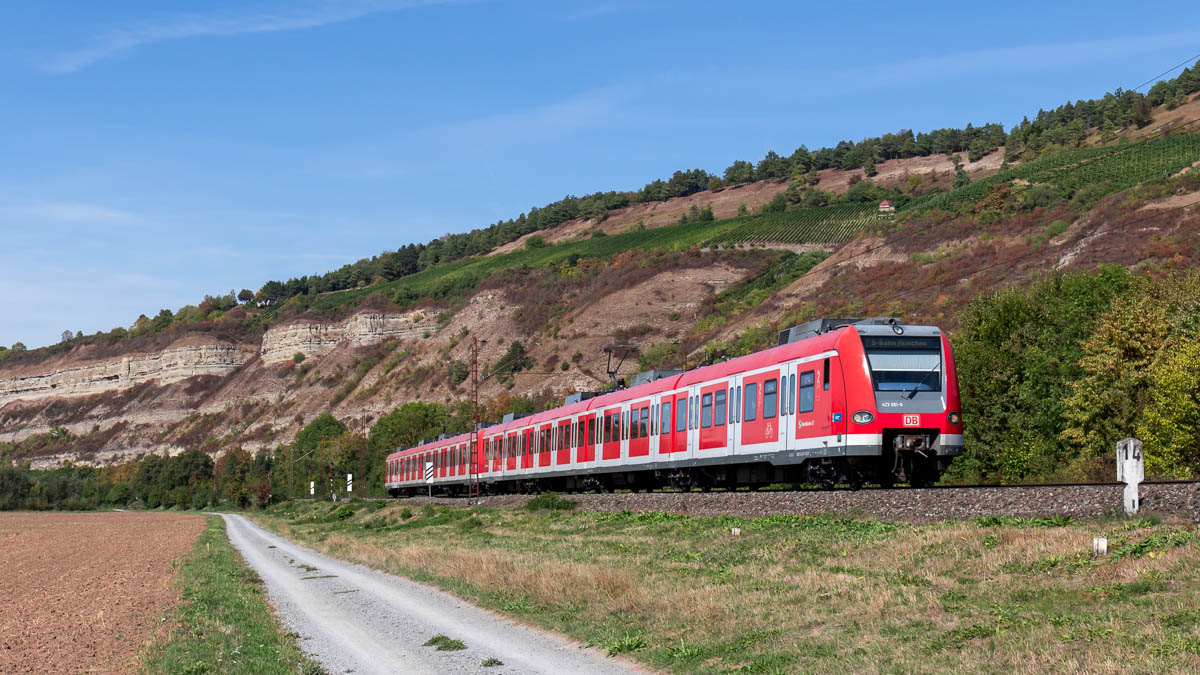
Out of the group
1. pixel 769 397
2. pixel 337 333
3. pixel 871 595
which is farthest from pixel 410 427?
pixel 871 595

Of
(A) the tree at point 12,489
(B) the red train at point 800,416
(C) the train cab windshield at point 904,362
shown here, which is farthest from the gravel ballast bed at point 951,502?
(A) the tree at point 12,489

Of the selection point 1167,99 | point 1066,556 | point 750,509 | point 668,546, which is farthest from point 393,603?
point 1167,99

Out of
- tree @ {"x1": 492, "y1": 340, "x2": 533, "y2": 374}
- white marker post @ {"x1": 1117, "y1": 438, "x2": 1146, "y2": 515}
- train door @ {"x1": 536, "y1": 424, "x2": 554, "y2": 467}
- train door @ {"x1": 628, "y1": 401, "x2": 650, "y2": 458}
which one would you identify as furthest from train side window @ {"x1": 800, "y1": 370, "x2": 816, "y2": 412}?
tree @ {"x1": 492, "y1": 340, "x2": 533, "y2": 374}

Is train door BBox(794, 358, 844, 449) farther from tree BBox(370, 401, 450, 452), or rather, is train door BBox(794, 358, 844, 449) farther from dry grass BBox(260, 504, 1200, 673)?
tree BBox(370, 401, 450, 452)

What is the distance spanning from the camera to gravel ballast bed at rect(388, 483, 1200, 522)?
15773 mm

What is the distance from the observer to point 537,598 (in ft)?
59.3

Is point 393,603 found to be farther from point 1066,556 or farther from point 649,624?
point 1066,556

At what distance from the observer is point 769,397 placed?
27.3 m

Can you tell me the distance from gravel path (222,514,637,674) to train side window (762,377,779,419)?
30.5ft

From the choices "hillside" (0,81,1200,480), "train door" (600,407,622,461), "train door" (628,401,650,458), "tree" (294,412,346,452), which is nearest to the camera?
"train door" (628,401,650,458)

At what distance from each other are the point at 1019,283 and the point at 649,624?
3005 inches

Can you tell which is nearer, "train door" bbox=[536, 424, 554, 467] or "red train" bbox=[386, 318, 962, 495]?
"red train" bbox=[386, 318, 962, 495]

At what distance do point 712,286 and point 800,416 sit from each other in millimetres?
116695

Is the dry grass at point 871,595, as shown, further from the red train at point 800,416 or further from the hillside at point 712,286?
the hillside at point 712,286
